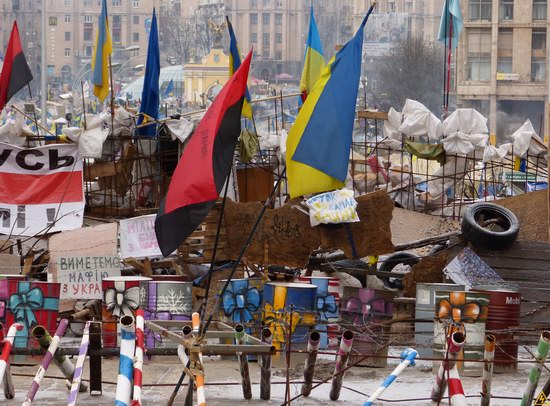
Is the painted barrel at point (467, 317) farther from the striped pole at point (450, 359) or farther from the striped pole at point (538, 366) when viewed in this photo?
the striped pole at point (538, 366)

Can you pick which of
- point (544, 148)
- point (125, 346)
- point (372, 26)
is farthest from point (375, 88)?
point (125, 346)

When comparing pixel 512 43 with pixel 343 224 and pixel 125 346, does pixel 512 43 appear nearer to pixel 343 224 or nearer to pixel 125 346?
pixel 343 224

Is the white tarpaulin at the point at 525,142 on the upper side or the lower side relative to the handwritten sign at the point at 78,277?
upper

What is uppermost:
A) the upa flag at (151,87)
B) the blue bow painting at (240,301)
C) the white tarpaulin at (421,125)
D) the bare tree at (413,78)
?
the upa flag at (151,87)

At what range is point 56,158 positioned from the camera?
2314 centimetres

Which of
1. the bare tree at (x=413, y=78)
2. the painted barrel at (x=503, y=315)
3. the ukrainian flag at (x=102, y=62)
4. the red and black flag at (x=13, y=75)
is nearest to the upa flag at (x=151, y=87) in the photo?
the ukrainian flag at (x=102, y=62)

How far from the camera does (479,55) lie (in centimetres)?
9931

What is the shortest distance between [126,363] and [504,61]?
90.5 m

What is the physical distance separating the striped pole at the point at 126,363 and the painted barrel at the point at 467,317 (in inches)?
171

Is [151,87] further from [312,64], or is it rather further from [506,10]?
[506,10]

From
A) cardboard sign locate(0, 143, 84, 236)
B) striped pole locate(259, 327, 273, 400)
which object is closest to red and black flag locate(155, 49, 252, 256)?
striped pole locate(259, 327, 273, 400)

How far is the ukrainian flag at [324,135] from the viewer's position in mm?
13438

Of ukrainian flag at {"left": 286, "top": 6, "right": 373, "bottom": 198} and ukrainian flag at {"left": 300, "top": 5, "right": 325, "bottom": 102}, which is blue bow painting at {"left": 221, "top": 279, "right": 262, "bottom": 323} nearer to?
ukrainian flag at {"left": 286, "top": 6, "right": 373, "bottom": 198}

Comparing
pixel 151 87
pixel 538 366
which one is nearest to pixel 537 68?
pixel 151 87
